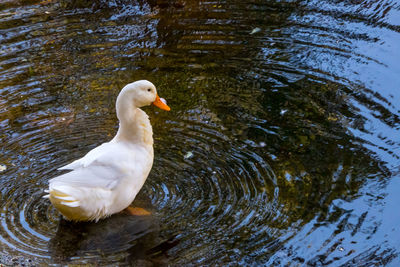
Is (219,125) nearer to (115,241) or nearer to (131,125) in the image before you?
(131,125)

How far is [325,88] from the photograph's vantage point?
24.7 ft

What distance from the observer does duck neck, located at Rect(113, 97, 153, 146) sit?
18.7 ft

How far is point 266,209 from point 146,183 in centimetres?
140

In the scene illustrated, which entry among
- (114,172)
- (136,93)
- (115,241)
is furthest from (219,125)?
(115,241)

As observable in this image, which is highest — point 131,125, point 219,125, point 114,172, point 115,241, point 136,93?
point 136,93

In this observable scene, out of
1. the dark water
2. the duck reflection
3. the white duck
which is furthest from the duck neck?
the duck reflection

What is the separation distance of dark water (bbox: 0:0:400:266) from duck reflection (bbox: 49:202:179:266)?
18 millimetres

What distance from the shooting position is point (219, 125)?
6887mm

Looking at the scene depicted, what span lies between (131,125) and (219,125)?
4.94 ft

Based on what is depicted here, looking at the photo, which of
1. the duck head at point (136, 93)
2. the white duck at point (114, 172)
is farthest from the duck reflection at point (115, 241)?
the duck head at point (136, 93)

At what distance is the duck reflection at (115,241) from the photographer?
5066 millimetres

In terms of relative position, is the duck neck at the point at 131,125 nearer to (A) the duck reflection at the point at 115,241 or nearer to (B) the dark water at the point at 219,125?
(B) the dark water at the point at 219,125

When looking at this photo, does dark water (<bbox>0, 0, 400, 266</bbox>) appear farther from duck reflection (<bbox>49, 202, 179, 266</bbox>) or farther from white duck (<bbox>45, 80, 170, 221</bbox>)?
white duck (<bbox>45, 80, 170, 221</bbox>)

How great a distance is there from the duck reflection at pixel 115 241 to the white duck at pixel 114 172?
131 mm
